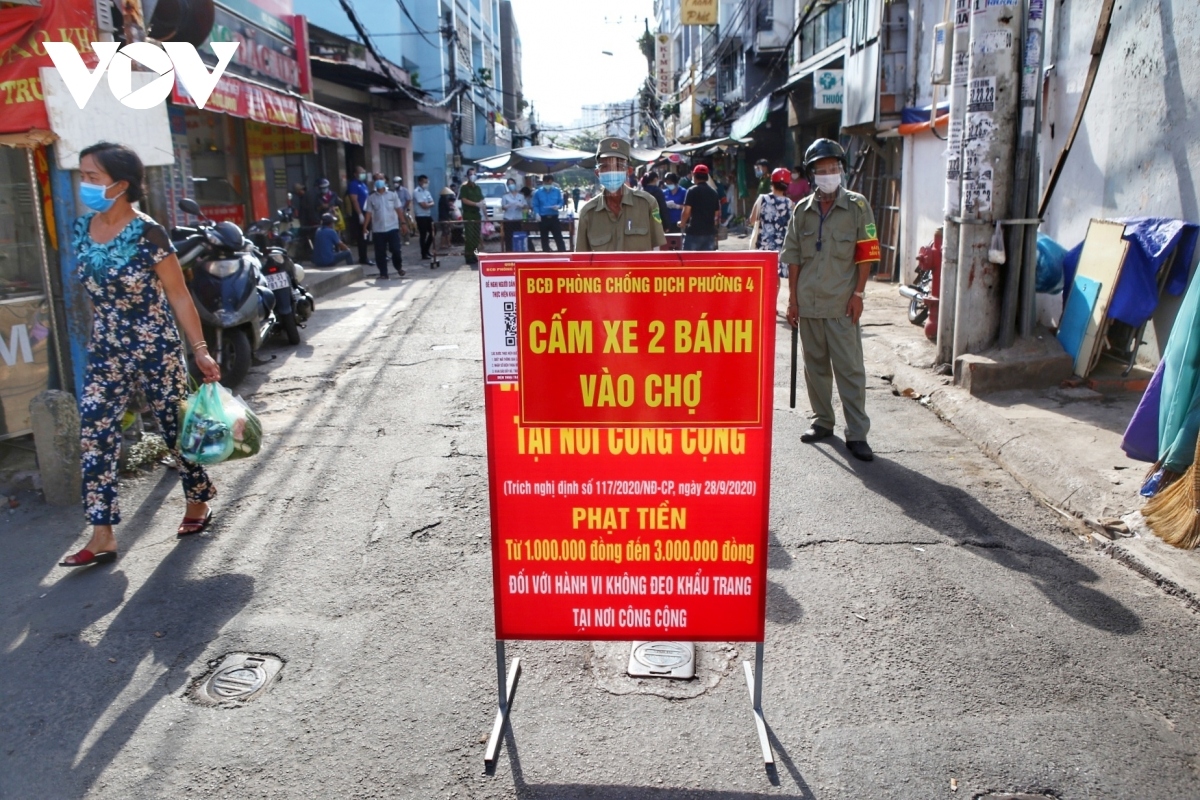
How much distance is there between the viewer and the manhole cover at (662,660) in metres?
3.60

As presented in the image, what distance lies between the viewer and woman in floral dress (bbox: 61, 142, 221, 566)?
447cm

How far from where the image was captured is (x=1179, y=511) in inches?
168

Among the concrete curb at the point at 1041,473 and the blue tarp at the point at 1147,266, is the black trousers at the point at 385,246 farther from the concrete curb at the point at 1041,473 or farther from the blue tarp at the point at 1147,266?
the blue tarp at the point at 1147,266

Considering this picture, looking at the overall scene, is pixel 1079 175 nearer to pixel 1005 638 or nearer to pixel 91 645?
pixel 1005 638

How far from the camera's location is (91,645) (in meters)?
3.82

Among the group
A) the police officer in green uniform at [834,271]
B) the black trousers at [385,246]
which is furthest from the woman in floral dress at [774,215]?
the black trousers at [385,246]

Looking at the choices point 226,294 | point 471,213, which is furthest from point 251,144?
point 226,294

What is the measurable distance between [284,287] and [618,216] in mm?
4667

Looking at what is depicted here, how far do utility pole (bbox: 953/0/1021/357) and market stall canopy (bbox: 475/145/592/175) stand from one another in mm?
16078

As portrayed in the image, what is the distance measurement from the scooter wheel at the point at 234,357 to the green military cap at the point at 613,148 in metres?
3.78

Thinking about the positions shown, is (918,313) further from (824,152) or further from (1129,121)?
(824,152)

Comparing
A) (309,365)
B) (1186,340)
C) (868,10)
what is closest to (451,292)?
(309,365)

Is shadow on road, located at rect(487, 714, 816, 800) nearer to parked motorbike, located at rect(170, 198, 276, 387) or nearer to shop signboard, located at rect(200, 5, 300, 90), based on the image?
parked motorbike, located at rect(170, 198, 276, 387)

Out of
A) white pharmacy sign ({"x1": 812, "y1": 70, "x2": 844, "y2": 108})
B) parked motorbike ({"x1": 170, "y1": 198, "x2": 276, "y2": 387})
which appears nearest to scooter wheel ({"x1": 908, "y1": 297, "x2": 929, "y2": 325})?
parked motorbike ({"x1": 170, "y1": 198, "x2": 276, "y2": 387})
